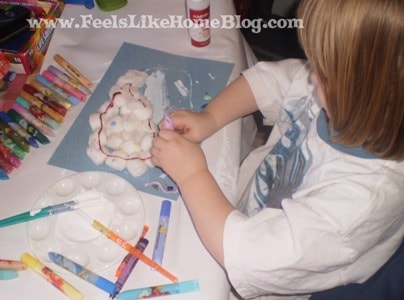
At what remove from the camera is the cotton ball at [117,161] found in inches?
24.8

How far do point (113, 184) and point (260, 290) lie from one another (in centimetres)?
24

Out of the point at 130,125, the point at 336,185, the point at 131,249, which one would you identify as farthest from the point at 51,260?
the point at 336,185

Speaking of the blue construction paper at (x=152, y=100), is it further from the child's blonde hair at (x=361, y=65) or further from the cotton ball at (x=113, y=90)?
the child's blonde hair at (x=361, y=65)

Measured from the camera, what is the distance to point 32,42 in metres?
0.76

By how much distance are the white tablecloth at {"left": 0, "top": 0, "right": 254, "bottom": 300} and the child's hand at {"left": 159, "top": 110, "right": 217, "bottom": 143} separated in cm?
2

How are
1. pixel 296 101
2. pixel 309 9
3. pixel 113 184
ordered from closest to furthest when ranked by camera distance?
Answer: pixel 309 9 < pixel 113 184 < pixel 296 101

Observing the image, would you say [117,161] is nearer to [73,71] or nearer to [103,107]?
[103,107]

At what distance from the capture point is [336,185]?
50cm

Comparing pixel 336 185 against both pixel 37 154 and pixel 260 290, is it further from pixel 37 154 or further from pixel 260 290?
pixel 37 154

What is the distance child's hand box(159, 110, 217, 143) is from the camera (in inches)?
26.1

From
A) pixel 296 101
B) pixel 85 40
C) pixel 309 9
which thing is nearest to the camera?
pixel 309 9

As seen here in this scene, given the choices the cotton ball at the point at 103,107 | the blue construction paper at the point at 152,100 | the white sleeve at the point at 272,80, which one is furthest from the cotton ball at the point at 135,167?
the white sleeve at the point at 272,80

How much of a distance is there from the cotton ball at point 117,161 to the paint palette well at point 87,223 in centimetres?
2

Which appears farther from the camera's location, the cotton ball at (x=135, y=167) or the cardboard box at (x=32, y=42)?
the cardboard box at (x=32, y=42)
